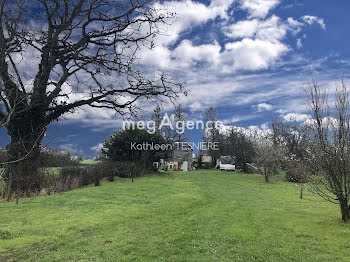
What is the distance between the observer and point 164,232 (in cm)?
727

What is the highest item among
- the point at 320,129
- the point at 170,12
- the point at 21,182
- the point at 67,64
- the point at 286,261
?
the point at 170,12

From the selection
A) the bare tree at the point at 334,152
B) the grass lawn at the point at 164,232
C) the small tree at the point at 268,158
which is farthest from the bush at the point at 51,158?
the small tree at the point at 268,158

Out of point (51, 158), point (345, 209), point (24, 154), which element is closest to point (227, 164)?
point (51, 158)

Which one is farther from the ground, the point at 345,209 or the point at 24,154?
the point at 24,154

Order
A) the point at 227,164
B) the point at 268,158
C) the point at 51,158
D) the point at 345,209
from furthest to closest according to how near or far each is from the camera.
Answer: the point at 227,164 < the point at 268,158 < the point at 51,158 < the point at 345,209

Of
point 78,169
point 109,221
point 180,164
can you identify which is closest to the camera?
point 109,221

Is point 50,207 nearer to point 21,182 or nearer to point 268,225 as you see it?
point 21,182

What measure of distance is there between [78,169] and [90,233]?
42.0 ft

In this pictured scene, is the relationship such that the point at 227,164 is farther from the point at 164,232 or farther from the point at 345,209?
the point at 164,232

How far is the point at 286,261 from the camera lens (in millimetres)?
5555

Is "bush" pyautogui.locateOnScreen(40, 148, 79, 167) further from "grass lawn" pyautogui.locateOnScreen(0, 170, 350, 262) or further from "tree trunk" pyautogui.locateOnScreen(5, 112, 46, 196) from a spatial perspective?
"grass lawn" pyautogui.locateOnScreen(0, 170, 350, 262)

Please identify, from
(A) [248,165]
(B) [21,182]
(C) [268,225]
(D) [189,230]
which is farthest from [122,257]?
(A) [248,165]

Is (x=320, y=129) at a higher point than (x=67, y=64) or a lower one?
lower

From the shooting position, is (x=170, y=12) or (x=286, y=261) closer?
(x=286, y=261)
